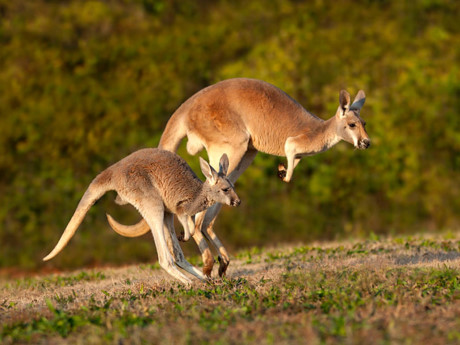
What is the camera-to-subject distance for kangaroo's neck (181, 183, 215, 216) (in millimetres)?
6699

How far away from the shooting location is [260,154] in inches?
606

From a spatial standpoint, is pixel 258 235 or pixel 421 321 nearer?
pixel 421 321

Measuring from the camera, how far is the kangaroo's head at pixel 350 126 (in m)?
7.29

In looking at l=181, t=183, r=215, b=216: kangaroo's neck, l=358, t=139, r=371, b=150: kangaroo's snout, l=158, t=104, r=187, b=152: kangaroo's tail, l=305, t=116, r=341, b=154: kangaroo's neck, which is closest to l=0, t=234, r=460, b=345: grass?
l=181, t=183, r=215, b=216: kangaroo's neck

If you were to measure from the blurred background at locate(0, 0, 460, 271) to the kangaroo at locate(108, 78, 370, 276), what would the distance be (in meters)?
6.85

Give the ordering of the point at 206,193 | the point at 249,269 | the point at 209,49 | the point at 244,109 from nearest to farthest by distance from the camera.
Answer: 1. the point at 206,193
2. the point at 244,109
3. the point at 249,269
4. the point at 209,49

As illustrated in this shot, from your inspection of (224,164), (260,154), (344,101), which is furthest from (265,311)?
(260,154)

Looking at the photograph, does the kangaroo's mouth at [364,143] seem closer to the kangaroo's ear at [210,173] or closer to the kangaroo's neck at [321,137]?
the kangaroo's neck at [321,137]

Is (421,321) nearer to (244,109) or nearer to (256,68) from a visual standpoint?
(244,109)

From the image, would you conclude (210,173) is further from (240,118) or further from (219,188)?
(240,118)

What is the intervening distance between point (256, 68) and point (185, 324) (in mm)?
12863

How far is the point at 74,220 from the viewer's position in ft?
22.2

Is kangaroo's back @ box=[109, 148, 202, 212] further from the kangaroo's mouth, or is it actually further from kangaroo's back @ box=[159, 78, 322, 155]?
the kangaroo's mouth

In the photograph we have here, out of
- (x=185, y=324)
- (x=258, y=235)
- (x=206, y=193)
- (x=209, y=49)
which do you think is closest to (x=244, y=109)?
(x=206, y=193)
